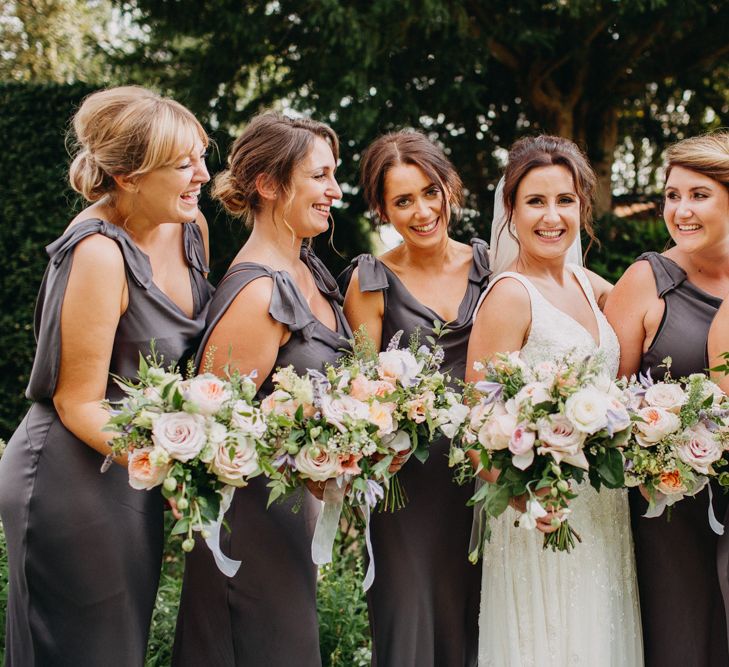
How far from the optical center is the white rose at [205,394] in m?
2.82

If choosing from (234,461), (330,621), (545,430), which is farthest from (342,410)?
(330,621)

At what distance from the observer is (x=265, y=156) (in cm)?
372

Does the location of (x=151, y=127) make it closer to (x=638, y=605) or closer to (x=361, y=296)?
(x=361, y=296)

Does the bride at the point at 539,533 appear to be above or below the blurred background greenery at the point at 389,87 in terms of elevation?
below

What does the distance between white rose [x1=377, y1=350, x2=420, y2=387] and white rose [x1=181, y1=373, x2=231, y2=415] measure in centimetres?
60

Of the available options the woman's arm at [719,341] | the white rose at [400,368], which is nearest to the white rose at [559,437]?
the white rose at [400,368]

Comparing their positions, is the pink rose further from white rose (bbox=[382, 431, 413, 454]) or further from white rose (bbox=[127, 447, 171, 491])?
white rose (bbox=[127, 447, 171, 491])

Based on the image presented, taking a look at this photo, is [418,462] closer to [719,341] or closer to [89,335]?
[719,341]

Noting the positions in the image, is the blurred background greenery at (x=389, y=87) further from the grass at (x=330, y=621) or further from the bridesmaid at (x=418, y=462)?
the bridesmaid at (x=418, y=462)

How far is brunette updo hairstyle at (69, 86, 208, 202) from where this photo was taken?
324 cm

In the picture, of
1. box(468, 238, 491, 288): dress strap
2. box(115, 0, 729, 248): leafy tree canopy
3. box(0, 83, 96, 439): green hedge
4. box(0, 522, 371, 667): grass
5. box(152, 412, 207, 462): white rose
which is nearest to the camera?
box(152, 412, 207, 462): white rose

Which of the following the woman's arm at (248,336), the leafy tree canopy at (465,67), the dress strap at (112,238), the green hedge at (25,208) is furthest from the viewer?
the green hedge at (25,208)

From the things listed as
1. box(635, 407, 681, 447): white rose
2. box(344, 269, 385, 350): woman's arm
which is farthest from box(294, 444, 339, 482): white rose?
box(635, 407, 681, 447): white rose

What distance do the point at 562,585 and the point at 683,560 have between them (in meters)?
0.55
